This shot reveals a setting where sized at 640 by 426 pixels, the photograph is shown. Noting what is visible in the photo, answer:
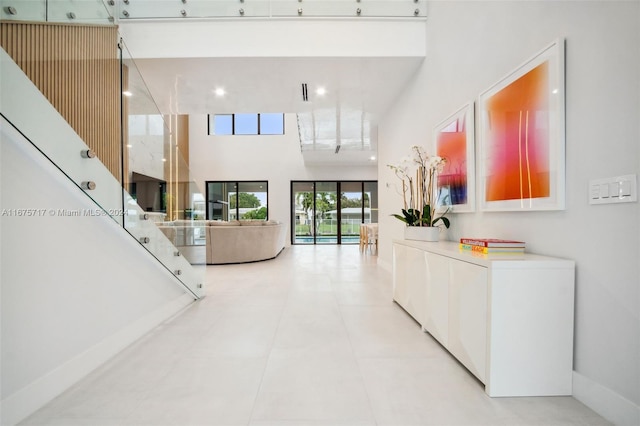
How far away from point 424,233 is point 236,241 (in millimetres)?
4155

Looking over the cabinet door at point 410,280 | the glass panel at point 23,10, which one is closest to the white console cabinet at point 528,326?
the cabinet door at point 410,280

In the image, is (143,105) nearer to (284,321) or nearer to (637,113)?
(284,321)

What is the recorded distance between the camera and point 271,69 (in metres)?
3.99

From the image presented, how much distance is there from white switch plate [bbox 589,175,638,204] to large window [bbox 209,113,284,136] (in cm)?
978

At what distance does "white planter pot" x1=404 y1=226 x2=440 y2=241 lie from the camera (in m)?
2.97

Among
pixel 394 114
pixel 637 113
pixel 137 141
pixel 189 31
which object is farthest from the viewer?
pixel 394 114

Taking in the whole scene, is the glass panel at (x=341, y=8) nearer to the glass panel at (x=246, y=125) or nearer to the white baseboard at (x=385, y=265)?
the white baseboard at (x=385, y=265)

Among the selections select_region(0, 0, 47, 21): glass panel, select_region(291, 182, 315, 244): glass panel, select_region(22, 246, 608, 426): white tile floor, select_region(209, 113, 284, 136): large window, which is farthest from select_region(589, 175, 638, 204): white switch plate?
select_region(209, 113, 284, 136): large window

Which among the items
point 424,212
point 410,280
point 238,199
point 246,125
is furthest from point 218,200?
point 410,280

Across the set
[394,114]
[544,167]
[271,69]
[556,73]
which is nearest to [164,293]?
[271,69]

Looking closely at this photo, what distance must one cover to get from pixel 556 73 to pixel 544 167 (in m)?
0.50

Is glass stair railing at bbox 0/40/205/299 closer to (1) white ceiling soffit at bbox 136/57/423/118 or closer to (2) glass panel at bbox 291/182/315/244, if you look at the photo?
(1) white ceiling soffit at bbox 136/57/423/118

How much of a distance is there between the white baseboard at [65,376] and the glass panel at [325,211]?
811 centimetres

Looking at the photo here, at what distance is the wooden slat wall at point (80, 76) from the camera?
1.85 meters
